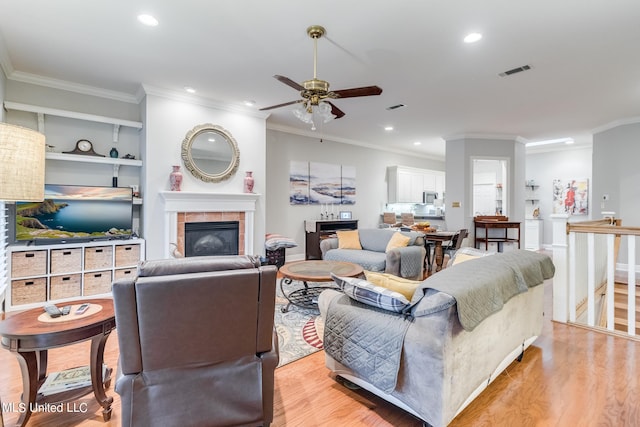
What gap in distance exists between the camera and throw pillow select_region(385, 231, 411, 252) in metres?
4.75

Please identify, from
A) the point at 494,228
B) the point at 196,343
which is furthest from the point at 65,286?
the point at 494,228

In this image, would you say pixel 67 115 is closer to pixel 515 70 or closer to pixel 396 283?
pixel 396 283

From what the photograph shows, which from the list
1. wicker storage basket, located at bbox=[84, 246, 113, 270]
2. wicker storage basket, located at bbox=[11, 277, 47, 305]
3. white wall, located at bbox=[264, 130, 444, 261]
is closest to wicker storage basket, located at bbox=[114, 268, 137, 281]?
wicker storage basket, located at bbox=[84, 246, 113, 270]

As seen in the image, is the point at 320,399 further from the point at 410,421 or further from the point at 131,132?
the point at 131,132

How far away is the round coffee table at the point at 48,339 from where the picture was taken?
156cm

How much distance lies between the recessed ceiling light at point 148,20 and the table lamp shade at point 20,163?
5.74ft

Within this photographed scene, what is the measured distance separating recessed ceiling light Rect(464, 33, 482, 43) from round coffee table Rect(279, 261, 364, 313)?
257 cm

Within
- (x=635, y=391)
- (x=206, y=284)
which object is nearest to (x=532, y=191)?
(x=635, y=391)

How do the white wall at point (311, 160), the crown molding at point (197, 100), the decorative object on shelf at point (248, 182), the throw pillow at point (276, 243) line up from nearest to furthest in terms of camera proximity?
the crown molding at point (197, 100) → the decorative object on shelf at point (248, 182) → the throw pillow at point (276, 243) → the white wall at point (311, 160)

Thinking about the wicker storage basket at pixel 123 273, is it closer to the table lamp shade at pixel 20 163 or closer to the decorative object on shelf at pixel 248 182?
the decorative object on shelf at pixel 248 182

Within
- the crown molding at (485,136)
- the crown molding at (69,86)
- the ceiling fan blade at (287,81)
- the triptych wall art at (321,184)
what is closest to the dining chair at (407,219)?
the triptych wall art at (321,184)

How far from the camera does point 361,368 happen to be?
1.89 metres

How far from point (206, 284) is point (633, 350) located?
352 cm

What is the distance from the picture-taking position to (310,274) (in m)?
3.43
